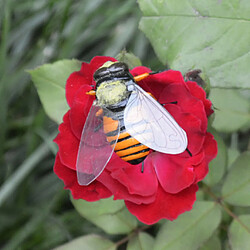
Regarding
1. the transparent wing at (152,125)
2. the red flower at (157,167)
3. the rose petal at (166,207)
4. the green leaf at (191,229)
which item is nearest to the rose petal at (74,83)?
the red flower at (157,167)

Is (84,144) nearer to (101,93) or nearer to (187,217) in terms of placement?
(101,93)

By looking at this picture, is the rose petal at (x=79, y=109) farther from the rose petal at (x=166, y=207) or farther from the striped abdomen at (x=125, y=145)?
the rose petal at (x=166, y=207)

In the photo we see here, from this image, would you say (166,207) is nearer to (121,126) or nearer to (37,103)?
(121,126)

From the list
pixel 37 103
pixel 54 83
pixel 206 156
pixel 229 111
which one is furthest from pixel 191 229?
pixel 37 103

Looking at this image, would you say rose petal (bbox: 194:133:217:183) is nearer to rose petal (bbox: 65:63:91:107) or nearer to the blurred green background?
rose petal (bbox: 65:63:91:107)

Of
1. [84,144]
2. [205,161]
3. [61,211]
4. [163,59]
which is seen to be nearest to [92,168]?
[84,144]

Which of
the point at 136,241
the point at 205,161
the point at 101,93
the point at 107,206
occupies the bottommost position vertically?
the point at 136,241
